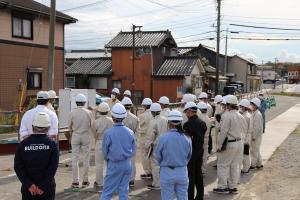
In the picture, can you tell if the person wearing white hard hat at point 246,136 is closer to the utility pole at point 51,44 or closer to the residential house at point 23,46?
the utility pole at point 51,44

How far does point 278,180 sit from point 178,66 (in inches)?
1129

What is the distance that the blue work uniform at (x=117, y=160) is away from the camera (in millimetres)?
6493

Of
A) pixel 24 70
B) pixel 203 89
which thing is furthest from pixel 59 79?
pixel 203 89

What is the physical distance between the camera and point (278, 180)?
10.1m

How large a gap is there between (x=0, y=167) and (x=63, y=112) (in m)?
3.41

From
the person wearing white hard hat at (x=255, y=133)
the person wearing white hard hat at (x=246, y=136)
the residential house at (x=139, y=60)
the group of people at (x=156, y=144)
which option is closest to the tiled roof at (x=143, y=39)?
the residential house at (x=139, y=60)

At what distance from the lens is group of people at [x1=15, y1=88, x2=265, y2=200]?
6.15 meters

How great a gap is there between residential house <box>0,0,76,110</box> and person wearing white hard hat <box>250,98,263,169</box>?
1537cm

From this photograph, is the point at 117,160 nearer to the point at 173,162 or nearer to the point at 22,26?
the point at 173,162

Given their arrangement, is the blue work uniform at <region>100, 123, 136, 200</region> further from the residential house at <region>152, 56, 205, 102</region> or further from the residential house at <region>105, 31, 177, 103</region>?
the residential house at <region>105, 31, 177, 103</region>

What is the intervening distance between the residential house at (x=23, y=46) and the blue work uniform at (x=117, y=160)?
17395 millimetres

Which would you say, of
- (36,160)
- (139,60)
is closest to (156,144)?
(36,160)

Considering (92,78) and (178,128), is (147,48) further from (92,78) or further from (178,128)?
(178,128)

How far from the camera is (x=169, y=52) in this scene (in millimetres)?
41688
